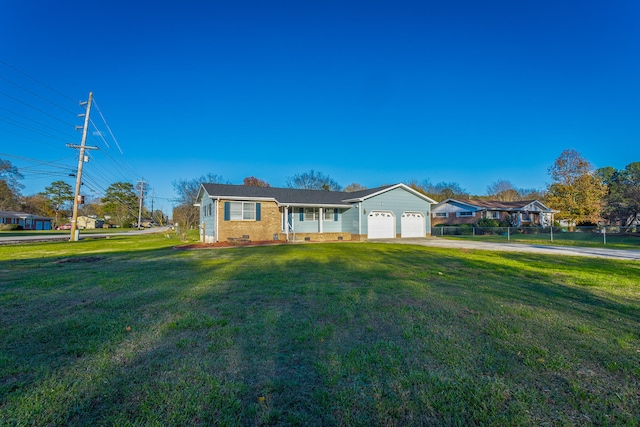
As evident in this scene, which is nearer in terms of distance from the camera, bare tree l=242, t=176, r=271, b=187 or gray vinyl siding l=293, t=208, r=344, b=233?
gray vinyl siding l=293, t=208, r=344, b=233

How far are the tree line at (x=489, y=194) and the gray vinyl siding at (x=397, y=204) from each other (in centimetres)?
1554

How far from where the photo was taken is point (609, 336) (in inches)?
141

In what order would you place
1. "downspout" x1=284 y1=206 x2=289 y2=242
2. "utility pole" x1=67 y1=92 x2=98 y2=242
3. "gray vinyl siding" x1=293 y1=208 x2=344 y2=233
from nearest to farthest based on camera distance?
1. "downspout" x1=284 y1=206 x2=289 y2=242
2. "gray vinyl siding" x1=293 y1=208 x2=344 y2=233
3. "utility pole" x1=67 y1=92 x2=98 y2=242

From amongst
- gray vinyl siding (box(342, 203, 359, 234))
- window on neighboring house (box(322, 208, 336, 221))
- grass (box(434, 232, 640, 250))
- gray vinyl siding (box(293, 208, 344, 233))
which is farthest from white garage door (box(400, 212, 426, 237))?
window on neighboring house (box(322, 208, 336, 221))

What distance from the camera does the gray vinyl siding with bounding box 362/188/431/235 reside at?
21719 millimetres

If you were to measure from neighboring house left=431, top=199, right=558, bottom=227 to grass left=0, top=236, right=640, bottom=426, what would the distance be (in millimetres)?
32232

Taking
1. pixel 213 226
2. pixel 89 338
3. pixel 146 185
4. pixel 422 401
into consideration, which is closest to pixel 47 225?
pixel 146 185

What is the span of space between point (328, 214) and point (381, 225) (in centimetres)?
408

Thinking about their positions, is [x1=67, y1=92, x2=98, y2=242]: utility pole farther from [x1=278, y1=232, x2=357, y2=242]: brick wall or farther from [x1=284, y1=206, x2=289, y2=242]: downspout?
[x1=284, y1=206, x2=289, y2=242]: downspout

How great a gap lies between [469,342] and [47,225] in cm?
7029

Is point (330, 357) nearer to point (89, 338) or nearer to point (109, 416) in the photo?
point (109, 416)

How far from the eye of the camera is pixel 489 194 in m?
61.2

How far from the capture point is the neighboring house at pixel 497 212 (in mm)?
35625

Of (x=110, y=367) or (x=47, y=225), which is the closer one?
(x=110, y=367)
